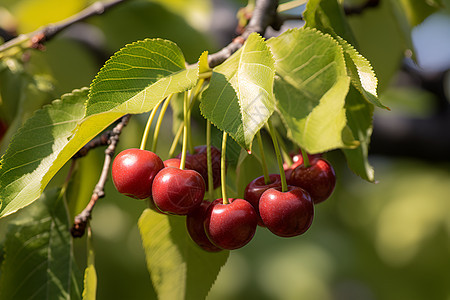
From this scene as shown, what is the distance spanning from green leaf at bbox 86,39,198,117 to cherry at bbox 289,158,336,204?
10.7 inches

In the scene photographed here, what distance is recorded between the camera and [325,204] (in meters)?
3.60

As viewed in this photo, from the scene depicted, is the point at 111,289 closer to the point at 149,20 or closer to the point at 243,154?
the point at 149,20

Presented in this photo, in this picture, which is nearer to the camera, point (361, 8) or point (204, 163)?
point (204, 163)

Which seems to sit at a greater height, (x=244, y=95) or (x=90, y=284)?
(x=244, y=95)

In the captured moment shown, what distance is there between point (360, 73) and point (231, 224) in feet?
0.98

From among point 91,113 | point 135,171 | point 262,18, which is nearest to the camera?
point 91,113

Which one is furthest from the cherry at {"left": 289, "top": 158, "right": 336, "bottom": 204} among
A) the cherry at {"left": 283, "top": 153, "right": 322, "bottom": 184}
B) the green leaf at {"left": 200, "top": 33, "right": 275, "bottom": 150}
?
the green leaf at {"left": 200, "top": 33, "right": 275, "bottom": 150}

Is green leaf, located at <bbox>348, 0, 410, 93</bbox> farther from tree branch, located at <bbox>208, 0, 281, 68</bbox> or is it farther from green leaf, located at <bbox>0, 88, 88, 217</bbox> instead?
green leaf, located at <bbox>0, 88, 88, 217</bbox>

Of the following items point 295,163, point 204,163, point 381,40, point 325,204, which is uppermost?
point 204,163

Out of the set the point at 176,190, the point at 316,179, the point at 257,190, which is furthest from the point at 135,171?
the point at 316,179

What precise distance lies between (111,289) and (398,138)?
1.76 meters

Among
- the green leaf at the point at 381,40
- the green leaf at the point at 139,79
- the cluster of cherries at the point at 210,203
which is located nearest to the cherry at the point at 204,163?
the cluster of cherries at the point at 210,203

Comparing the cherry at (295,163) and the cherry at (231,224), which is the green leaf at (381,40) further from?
the cherry at (231,224)

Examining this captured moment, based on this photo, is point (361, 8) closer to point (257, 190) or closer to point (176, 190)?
point (257, 190)
